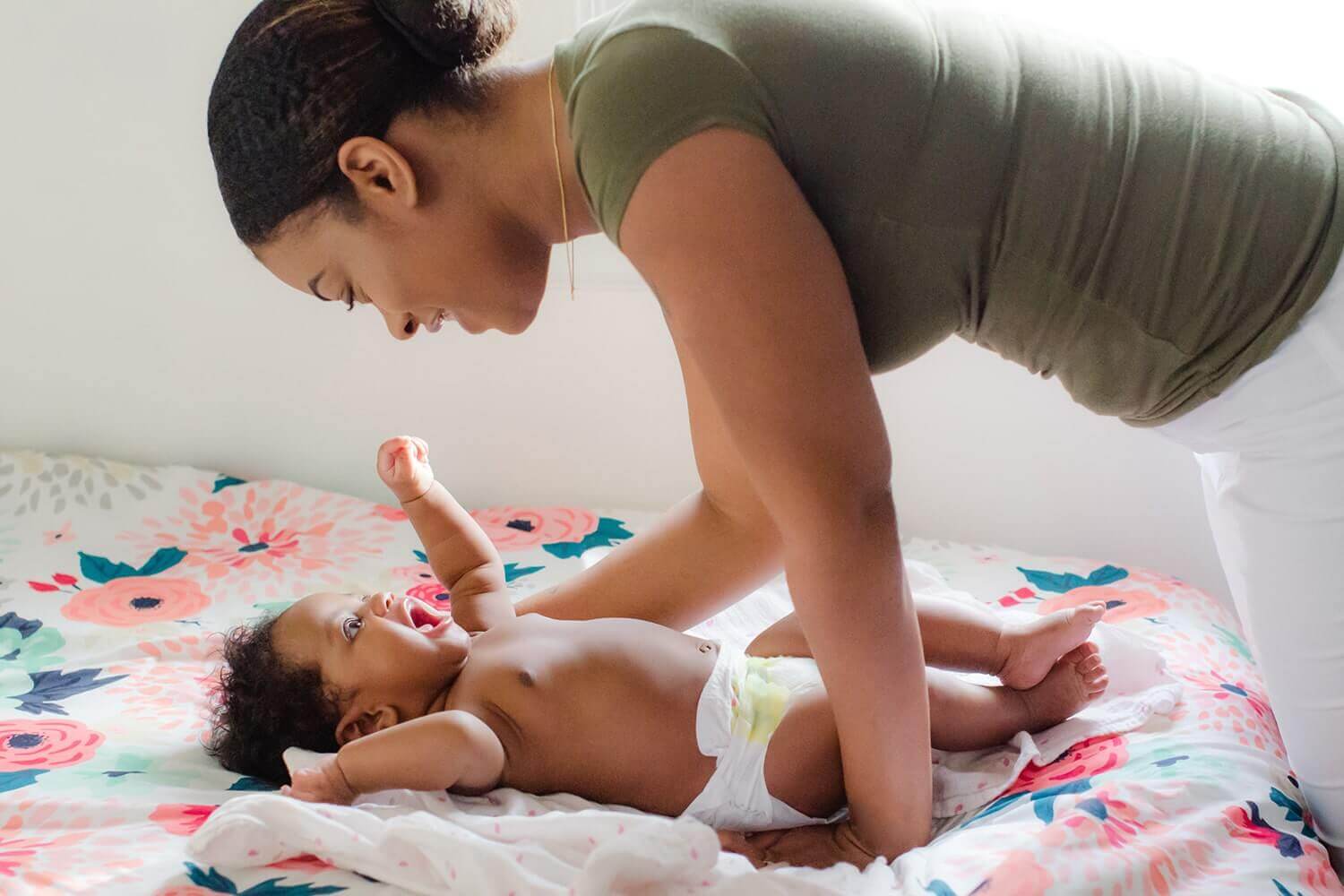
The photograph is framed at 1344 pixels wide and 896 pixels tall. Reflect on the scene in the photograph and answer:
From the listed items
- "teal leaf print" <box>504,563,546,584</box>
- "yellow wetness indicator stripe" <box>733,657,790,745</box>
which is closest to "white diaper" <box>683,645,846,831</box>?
"yellow wetness indicator stripe" <box>733,657,790,745</box>

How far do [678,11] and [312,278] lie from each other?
0.41 meters

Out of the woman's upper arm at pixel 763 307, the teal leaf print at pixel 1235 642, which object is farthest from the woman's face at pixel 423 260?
the teal leaf print at pixel 1235 642

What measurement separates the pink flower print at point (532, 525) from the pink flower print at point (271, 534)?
18cm

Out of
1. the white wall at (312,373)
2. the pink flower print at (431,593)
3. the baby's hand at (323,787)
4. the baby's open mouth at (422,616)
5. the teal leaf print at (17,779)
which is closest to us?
the baby's hand at (323,787)

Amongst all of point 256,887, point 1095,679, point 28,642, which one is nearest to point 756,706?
point 1095,679

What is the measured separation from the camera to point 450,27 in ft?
3.20

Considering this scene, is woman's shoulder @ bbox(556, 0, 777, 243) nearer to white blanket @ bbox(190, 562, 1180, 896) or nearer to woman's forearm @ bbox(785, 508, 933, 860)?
woman's forearm @ bbox(785, 508, 933, 860)

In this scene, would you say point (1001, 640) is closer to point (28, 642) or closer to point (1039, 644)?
point (1039, 644)

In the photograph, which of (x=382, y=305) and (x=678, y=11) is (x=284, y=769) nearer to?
(x=382, y=305)

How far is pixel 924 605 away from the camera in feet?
4.43

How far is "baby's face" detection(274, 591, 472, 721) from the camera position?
1335 mm

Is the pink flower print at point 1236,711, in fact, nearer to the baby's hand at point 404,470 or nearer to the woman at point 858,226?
the woman at point 858,226

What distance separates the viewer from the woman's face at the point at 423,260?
3.40 ft

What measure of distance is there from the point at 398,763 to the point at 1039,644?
0.67m
